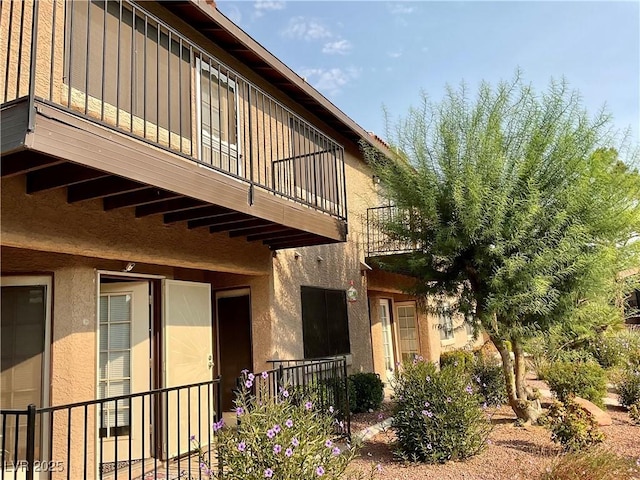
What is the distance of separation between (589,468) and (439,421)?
183cm

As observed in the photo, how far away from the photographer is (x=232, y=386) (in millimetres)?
→ 8531

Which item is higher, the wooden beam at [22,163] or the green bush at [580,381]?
the wooden beam at [22,163]

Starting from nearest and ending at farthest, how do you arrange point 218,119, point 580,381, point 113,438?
point 113,438 < point 218,119 < point 580,381

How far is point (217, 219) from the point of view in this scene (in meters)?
6.13

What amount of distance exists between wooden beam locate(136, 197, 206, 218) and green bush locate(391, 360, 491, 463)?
390 centimetres

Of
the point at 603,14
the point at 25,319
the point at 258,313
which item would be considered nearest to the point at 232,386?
the point at 258,313

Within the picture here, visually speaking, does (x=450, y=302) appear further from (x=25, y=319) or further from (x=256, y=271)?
(x=25, y=319)

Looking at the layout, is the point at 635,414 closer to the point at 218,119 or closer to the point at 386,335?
the point at 386,335

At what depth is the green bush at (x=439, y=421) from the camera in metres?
6.33

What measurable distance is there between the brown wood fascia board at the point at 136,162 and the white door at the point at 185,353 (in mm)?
1965

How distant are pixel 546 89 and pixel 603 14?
2.56 m

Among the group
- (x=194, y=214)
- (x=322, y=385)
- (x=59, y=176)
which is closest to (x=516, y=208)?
(x=322, y=385)

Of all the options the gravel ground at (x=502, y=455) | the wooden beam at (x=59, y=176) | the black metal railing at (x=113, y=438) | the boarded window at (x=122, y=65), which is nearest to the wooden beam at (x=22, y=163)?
the wooden beam at (x=59, y=176)

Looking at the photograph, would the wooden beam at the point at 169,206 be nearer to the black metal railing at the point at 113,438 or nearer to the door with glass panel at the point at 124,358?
the door with glass panel at the point at 124,358
